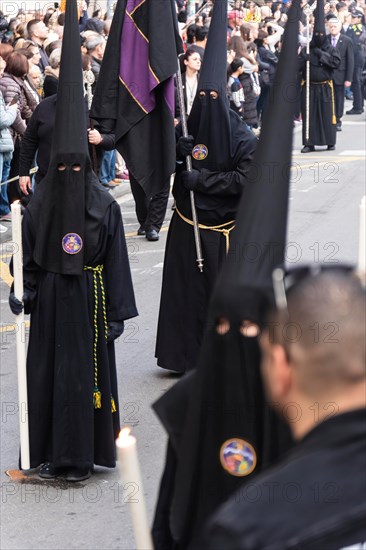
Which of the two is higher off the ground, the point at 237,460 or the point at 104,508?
the point at 237,460

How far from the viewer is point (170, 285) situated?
7672mm

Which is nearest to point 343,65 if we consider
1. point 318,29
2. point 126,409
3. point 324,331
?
point 318,29

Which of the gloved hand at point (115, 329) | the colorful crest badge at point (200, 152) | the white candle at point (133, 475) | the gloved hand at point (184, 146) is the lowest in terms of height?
the gloved hand at point (115, 329)

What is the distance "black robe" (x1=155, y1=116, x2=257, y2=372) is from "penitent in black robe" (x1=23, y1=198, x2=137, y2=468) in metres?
1.63

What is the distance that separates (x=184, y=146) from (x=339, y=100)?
15379 millimetres

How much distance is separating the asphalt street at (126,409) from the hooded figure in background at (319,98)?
446 cm

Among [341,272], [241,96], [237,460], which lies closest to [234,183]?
[237,460]

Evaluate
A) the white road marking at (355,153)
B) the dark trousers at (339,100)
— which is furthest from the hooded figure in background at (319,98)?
the dark trousers at (339,100)

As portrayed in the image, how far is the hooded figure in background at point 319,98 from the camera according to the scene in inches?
736

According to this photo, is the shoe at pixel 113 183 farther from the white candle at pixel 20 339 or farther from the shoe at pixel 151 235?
the white candle at pixel 20 339

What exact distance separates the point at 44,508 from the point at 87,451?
371 mm

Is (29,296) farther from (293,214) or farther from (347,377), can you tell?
(293,214)

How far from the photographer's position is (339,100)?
22109mm

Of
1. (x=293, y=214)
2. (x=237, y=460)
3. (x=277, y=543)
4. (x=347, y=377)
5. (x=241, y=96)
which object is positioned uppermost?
(x=347, y=377)
